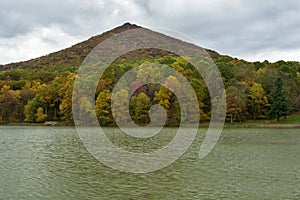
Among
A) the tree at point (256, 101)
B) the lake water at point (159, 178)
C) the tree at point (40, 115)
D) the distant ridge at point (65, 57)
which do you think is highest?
the distant ridge at point (65, 57)

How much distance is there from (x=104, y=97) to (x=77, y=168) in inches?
1798

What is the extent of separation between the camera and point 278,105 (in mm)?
58844

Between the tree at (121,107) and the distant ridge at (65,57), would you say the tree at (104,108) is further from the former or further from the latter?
the distant ridge at (65,57)

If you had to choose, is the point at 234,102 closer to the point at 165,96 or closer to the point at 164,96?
the point at 165,96

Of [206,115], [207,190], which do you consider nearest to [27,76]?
[206,115]

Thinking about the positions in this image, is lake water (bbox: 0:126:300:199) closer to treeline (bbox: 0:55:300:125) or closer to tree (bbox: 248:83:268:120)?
treeline (bbox: 0:55:300:125)

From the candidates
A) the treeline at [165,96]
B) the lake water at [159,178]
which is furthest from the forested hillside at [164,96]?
the lake water at [159,178]

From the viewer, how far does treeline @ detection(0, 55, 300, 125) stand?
197 ft

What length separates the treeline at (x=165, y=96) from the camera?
60.0 metres

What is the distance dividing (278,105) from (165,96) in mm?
17354

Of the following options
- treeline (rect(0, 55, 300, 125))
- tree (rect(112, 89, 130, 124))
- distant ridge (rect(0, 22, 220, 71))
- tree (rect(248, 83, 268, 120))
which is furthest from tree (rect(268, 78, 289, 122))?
distant ridge (rect(0, 22, 220, 71))

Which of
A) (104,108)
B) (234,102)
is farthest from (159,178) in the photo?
(104,108)

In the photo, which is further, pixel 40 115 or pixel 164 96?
pixel 40 115

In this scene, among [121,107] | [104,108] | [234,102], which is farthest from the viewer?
[104,108]
